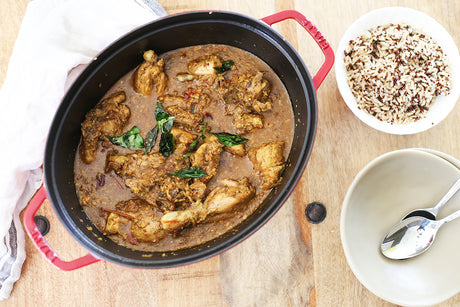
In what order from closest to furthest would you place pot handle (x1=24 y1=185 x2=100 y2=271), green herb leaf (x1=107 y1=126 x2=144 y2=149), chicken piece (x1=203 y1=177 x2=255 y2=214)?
1. pot handle (x1=24 y1=185 x2=100 y2=271)
2. chicken piece (x1=203 y1=177 x2=255 y2=214)
3. green herb leaf (x1=107 y1=126 x2=144 y2=149)

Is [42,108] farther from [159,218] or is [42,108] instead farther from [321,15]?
[321,15]

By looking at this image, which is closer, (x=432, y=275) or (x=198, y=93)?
(x=432, y=275)

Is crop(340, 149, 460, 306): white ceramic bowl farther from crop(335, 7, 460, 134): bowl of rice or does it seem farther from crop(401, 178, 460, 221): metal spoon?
crop(335, 7, 460, 134): bowl of rice

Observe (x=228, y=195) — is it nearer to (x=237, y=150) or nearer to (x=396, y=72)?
(x=237, y=150)

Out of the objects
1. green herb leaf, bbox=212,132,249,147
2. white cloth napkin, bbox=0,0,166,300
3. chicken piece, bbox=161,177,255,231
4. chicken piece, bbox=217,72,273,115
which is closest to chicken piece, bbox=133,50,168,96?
white cloth napkin, bbox=0,0,166,300

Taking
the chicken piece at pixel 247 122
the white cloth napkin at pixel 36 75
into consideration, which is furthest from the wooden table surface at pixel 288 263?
the chicken piece at pixel 247 122

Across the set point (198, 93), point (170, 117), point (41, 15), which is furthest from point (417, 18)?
point (41, 15)
